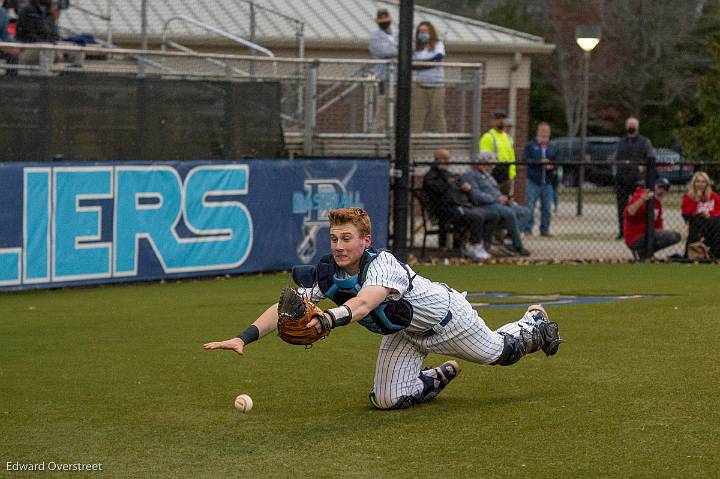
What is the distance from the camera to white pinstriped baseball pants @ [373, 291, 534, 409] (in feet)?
24.3

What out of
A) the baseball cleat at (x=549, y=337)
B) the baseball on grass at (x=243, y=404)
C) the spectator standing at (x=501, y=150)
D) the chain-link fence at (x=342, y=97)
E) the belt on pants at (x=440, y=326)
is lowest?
the baseball on grass at (x=243, y=404)

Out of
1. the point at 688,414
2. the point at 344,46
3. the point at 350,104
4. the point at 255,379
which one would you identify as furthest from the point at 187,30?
the point at 688,414

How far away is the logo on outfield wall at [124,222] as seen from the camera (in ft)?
44.2

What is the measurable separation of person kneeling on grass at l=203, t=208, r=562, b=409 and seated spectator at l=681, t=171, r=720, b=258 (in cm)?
895

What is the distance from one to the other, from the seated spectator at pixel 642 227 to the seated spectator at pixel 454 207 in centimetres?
172

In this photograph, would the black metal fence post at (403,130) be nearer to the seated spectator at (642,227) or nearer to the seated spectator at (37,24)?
the seated spectator at (642,227)

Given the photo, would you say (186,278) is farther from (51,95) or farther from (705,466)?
(705,466)

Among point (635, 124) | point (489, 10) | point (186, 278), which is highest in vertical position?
point (489, 10)

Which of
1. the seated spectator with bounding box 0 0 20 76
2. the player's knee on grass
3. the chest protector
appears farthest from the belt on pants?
the seated spectator with bounding box 0 0 20 76

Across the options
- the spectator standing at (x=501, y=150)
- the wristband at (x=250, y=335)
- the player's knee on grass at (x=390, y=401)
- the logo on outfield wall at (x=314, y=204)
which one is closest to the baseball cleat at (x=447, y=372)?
the player's knee on grass at (x=390, y=401)

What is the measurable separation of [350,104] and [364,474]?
12.3m

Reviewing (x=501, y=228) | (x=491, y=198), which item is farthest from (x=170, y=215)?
(x=501, y=228)

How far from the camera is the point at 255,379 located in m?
8.50

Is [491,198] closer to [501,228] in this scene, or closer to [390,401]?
[501,228]
